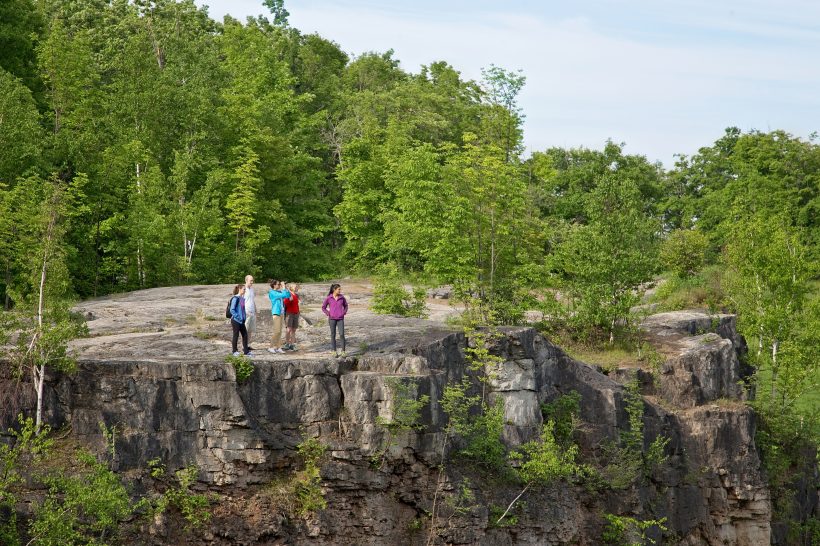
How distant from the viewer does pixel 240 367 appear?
2797 centimetres

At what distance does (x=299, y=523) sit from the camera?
28.0 m

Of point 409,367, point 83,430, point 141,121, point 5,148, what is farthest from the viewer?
point 141,121

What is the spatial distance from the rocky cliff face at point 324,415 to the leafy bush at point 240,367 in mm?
246

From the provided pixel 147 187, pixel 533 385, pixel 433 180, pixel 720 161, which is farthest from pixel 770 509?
pixel 720 161

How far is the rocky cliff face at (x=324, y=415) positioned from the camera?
88.4ft

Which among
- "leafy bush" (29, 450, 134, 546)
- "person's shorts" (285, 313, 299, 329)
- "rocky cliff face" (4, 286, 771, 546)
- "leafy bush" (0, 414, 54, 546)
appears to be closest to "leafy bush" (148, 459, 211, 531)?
"rocky cliff face" (4, 286, 771, 546)

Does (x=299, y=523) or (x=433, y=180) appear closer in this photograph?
(x=299, y=523)

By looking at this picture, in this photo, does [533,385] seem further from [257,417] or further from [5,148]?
[5,148]

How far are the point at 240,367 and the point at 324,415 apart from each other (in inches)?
96.5

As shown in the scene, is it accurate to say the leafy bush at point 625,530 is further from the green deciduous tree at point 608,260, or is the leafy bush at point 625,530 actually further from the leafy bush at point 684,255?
the leafy bush at point 684,255

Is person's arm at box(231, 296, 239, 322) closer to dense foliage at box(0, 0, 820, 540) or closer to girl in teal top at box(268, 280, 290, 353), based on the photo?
girl in teal top at box(268, 280, 290, 353)

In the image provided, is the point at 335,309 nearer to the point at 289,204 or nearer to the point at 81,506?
the point at 81,506

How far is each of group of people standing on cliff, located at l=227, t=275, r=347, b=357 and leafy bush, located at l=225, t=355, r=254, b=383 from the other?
37cm

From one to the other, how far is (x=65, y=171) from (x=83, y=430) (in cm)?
1941
